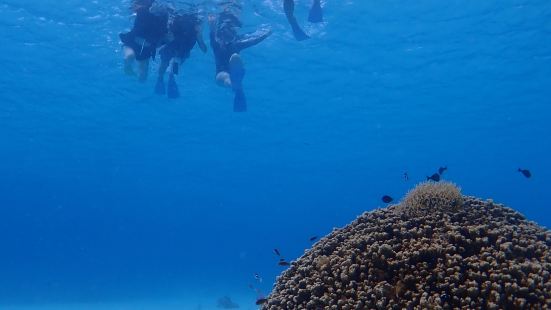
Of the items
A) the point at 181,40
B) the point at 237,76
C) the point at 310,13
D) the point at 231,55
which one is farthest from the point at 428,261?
the point at 181,40

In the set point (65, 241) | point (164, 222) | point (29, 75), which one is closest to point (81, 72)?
point (29, 75)

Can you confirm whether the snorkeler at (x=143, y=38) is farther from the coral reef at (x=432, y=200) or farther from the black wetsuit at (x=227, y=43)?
the coral reef at (x=432, y=200)

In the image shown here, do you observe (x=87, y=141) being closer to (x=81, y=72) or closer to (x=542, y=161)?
(x=81, y=72)

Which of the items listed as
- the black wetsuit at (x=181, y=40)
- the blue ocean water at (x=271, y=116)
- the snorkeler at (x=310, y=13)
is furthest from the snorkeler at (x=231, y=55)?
the blue ocean water at (x=271, y=116)

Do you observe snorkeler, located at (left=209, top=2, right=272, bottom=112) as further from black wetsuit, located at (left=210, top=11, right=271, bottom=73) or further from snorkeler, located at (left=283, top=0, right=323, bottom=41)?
snorkeler, located at (left=283, top=0, right=323, bottom=41)

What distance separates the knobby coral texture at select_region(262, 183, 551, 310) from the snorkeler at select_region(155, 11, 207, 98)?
409 inches

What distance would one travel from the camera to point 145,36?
14031mm

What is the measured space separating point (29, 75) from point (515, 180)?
7564 centimetres

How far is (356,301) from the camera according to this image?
13.8 ft

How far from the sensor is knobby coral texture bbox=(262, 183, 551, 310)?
3.93 m

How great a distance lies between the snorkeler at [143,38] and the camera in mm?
13883

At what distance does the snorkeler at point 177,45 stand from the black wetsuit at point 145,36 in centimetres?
41

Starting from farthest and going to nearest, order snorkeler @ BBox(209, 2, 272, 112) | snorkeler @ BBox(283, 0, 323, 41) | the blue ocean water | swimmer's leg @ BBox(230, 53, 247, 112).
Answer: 1. the blue ocean water
2. snorkeler @ BBox(209, 2, 272, 112)
3. swimmer's leg @ BBox(230, 53, 247, 112)
4. snorkeler @ BBox(283, 0, 323, 41)

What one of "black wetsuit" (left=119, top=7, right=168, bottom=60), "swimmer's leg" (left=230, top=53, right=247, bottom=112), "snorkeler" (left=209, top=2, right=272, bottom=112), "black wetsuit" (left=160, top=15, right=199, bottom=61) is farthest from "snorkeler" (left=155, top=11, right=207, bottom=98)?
"swimmer's leg" (left=230, top=53, right=247, bottom=112)
